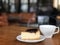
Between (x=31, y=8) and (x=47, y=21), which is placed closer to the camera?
(x=47, y=21)

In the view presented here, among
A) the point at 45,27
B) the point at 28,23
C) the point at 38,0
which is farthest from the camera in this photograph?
the point at 38,0

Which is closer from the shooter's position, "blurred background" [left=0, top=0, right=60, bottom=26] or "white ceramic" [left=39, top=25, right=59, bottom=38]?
"white ceramic" [left=39, top=25, right=59, bottom=38]

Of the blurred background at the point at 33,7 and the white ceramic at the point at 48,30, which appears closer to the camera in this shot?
the white ceramic at the point at 48,30

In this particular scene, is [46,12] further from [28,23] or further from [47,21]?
[28,23]

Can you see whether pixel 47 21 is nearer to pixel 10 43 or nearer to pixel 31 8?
pixel 31 8

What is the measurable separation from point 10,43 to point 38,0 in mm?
3497

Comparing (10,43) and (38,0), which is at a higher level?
(38,0)

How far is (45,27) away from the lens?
43.2 inches

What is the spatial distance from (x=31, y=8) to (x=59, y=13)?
2.44 feet

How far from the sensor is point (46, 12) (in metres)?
4.43

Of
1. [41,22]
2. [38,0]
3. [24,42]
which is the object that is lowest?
[41,22]

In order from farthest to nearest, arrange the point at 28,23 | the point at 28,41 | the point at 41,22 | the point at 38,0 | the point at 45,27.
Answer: the point at 38,0
the point at 41,22
the point at 28,23
the point at 45,27
the point at 28,41

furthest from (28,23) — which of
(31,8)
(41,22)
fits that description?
(31,8)

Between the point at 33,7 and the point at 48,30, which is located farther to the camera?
the point at 33,7
